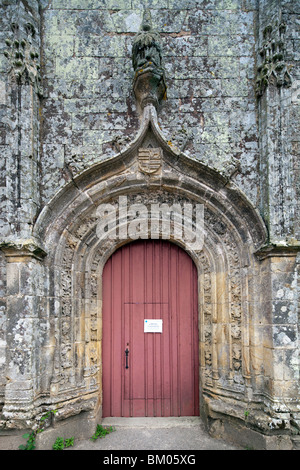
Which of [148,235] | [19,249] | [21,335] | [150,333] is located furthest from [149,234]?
[21,335]

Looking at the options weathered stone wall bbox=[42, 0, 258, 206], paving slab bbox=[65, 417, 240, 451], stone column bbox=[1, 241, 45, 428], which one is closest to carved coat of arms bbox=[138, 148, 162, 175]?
weathered stone wall bbox=[42, 0, 258, 206]

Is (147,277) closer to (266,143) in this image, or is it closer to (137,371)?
(137,371)

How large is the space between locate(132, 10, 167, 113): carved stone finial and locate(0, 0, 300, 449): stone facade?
26 mm

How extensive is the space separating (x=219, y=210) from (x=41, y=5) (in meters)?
3.40

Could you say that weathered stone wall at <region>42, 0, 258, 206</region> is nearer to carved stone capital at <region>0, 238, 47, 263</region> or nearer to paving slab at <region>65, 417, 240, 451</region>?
carved stone capital at <region>0, 238, 47, 263</region>

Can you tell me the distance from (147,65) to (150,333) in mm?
3283

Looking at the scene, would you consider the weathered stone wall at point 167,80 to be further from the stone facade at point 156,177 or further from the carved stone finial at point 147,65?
the carved stone finial at point 147,65

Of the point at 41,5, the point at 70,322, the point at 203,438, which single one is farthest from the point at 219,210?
the point at 41,5

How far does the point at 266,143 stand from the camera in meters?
3.65

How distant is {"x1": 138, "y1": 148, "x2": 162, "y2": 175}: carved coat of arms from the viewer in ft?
12.4

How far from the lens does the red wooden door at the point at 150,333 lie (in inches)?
158

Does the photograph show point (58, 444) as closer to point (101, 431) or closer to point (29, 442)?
point (29, 442)

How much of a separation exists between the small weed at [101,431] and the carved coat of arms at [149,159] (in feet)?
10.2

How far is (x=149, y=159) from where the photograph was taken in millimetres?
3775
